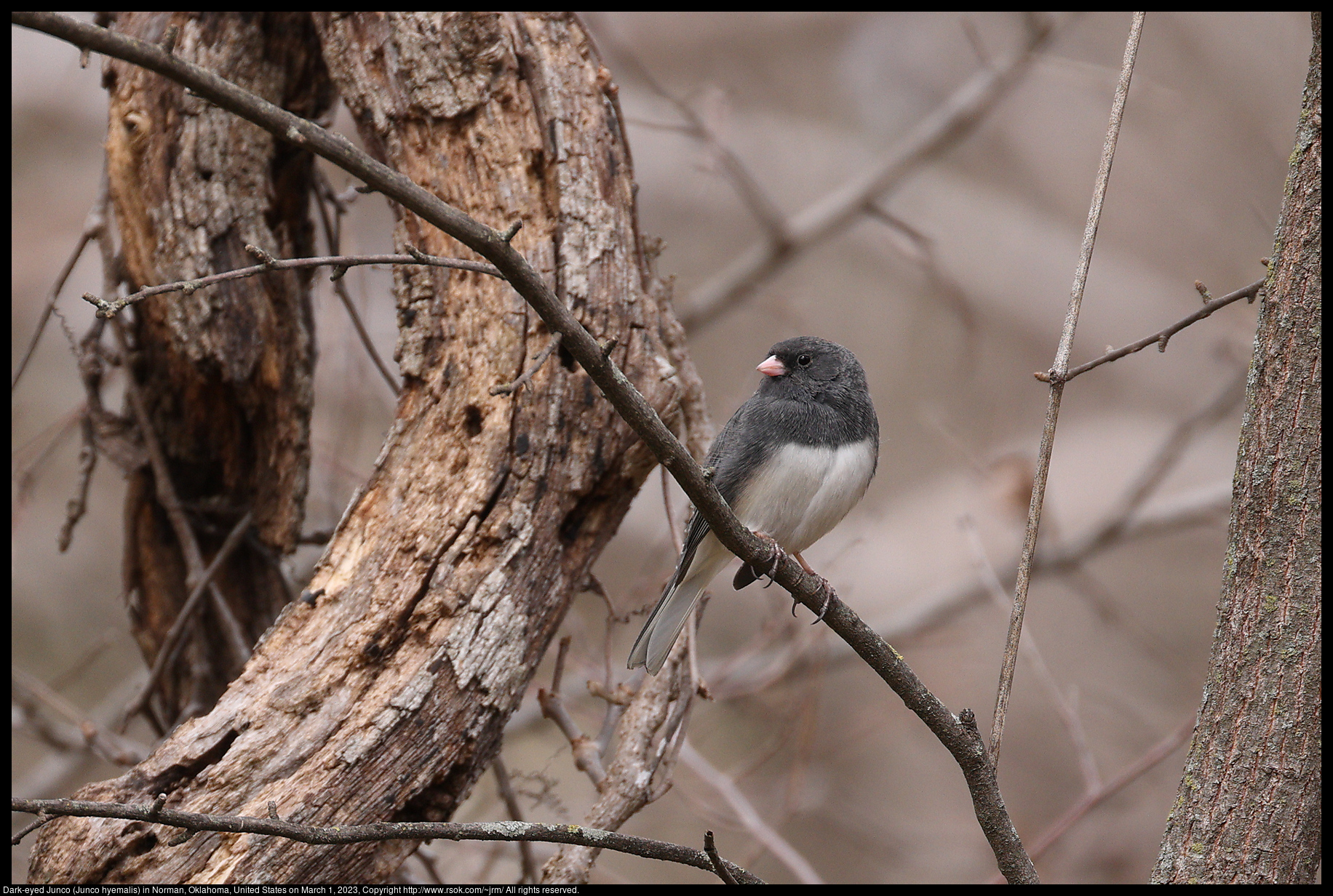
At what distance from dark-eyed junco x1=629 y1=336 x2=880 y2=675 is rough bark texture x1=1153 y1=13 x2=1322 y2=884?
3.29 feet

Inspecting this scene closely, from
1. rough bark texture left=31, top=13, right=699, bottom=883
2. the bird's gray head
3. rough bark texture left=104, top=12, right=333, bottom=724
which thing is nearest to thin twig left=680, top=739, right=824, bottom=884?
the bird's gray head

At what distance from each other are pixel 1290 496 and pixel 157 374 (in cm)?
276

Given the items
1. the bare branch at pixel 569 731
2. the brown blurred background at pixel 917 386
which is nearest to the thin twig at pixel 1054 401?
the bare branch at pixel 569 731

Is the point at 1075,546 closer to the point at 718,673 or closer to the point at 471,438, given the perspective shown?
the point at 718,673

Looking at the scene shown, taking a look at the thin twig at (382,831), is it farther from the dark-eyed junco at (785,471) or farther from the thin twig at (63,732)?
the thin twig at (63,732)

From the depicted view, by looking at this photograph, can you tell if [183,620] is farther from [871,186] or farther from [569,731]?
[871,186]

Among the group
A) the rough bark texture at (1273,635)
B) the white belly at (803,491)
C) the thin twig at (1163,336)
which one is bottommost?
the rough bark texture at (1273,635)

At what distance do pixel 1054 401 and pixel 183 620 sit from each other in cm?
234

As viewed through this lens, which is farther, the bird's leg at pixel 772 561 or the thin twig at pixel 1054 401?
the bird's leg at pixel 772 561

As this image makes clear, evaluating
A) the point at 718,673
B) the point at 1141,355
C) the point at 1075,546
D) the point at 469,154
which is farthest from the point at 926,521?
the point at 469,154

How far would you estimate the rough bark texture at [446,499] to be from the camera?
2.01m

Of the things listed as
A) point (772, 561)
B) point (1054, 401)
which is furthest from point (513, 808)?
point (1054, 401)

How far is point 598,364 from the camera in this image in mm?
1378

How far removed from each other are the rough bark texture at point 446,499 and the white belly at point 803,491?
300 millimetres
